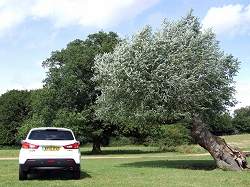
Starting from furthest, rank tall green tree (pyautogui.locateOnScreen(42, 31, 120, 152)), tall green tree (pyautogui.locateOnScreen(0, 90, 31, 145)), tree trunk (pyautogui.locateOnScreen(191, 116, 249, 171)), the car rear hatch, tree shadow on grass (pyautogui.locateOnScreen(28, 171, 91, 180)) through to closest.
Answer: tall green tree (pyautogui.locateOnScreen(0, 90, 31, 145)) < tall green tree (pyautogui.locateOnScreen(42, 31, 120, 152)) < tree trunk (pyautogui.locateOnScreen(191, 116, 249, 171)) < tree shadow on grass (pyautogui.locateOnScreen(28, 171, 91, 180)) < the car rear hatch

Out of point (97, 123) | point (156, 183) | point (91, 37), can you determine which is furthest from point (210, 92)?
point (91, 37)

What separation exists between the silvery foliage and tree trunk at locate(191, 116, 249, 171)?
99 cm

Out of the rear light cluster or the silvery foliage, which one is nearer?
the rear light cluster

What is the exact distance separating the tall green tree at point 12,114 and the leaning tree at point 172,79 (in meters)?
49.6

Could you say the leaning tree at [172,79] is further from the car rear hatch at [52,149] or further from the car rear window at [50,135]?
the car rear hatch at [52,149]

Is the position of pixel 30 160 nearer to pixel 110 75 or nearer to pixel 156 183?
pixel 156 183

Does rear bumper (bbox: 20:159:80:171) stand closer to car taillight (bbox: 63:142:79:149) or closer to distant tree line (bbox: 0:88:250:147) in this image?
car taillight (bbox: 63:142:79:149)

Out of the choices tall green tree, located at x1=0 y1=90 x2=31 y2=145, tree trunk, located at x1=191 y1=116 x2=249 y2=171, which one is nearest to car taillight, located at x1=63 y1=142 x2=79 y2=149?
tree trunk, located at x1=191 y1=116 x2=249 y2=171

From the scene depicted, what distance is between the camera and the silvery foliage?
15312 millimetres

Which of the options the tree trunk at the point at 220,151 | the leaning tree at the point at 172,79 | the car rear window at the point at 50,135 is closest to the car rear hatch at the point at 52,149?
the car rear window at the point at 50,135

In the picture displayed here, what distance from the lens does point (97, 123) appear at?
35406 millimetres

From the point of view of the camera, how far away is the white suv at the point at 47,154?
1093cm

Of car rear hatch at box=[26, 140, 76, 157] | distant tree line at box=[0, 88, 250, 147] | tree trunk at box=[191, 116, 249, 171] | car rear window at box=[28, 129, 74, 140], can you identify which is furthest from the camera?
distant tree line at box=[0, 88, 250, 147]

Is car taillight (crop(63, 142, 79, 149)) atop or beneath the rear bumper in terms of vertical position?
atop
